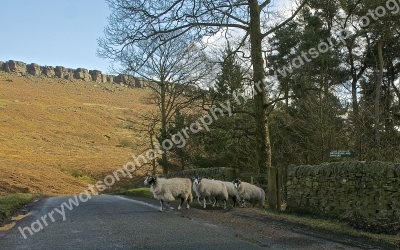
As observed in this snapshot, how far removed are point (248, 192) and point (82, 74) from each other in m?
147

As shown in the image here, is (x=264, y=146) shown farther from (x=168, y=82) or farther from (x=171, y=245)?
A: (x=168, y=82)

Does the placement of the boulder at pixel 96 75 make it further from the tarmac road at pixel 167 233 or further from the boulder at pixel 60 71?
the tarmac road at pixel 167 233

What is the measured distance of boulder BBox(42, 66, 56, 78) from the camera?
481 feet

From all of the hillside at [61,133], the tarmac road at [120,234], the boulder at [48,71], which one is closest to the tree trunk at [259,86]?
the tarmac road at [120,234]

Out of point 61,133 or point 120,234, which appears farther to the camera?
point 61,133

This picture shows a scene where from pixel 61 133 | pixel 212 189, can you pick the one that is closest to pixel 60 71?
pixel 61 133

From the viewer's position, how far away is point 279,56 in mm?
29922

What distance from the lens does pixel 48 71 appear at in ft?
491

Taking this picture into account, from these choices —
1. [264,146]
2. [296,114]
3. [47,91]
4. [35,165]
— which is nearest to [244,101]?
[296,114]

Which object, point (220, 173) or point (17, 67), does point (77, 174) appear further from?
point (17, 67)

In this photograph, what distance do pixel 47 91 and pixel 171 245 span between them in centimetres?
11798

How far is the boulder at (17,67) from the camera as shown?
13850 centimetres

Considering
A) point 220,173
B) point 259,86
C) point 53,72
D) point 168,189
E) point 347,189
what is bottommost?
point 168,189

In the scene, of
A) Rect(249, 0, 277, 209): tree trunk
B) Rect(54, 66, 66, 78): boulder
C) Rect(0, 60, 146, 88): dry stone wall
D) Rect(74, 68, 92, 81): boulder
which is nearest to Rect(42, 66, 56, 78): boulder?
Rect(0, 60, 146, 88): dry stone wall
